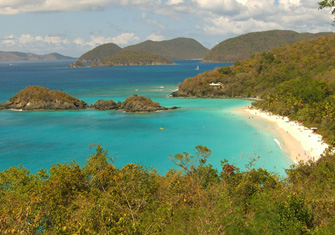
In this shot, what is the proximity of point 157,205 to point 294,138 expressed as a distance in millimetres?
31266

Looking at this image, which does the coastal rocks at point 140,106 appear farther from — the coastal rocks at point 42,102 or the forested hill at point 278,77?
the forested hill at point 278,77

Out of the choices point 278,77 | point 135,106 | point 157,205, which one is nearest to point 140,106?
point 135,106

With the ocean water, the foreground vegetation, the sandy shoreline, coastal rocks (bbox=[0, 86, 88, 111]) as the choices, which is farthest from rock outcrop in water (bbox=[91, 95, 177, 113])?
the foreground vegetation

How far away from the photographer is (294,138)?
3953cm

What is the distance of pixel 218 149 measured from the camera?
37.9m

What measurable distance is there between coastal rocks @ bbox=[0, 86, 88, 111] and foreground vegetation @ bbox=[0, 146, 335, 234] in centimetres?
5213

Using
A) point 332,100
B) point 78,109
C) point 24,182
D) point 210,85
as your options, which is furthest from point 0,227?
point 210,85

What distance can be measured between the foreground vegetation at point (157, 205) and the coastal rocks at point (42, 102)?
171 feet

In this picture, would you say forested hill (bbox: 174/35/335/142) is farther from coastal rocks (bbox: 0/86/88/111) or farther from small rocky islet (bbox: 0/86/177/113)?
coastal rocks (bbox: 0/86/88/111)

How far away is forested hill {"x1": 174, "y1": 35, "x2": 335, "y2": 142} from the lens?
2195 inches

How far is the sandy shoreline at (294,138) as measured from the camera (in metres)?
33.5

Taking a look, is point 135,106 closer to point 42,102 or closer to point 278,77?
point 42,102

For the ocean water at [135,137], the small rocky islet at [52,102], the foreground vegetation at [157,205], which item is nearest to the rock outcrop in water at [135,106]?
the small rocky islet at [52,102]

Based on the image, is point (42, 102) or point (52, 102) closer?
point (42, 102)
